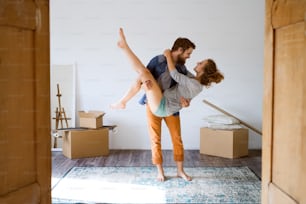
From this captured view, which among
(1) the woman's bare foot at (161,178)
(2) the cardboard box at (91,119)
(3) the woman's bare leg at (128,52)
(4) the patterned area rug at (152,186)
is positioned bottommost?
(4) the patterned area rug at (152,186)

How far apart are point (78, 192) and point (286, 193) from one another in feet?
8.66

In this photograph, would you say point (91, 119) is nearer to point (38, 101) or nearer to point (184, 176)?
point (184, 176)

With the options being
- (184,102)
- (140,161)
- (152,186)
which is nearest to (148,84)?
(184,102)

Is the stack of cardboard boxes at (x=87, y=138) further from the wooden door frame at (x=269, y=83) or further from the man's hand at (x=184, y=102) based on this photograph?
the wooden door frame at (x=269, y=83)

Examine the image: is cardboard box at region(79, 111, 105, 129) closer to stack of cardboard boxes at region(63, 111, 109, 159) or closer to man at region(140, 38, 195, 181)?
stack of cardboard boxes at region(63, 111, 109, 159)

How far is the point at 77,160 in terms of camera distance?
5.35m

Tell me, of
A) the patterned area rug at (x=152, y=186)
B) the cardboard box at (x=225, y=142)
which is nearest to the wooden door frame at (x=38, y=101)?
the patterned area rug at (x=152, y=186)

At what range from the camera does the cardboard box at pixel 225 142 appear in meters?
5.45

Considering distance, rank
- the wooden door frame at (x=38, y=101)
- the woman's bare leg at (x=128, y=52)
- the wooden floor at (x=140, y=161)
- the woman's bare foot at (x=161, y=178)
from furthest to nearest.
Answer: the wooden floor at (x=140, y=161)
the woman's bare foot at (x=161, y=178)
the woman's bare leg at (x=128, y=52)
the wooden door frame at (x=38, y=101)

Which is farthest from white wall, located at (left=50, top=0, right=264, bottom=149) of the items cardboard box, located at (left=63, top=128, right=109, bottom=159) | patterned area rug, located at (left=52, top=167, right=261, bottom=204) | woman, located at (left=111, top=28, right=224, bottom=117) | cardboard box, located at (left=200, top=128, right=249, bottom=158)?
woman, located at (left=111, top=28, right=224, bottom=117)

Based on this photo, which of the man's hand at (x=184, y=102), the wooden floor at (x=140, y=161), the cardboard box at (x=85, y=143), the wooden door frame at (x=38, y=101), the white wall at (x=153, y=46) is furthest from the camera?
the white wall at (x=153, y=46)

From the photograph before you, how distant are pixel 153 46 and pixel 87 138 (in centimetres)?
158

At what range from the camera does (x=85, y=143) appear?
5.45m

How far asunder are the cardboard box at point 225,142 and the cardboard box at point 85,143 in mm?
1330
